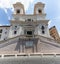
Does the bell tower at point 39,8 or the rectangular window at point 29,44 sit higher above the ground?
the bell tower at point 39,8

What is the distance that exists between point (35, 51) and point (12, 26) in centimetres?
1659

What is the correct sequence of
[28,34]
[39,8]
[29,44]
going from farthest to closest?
[39,8] → [28,34] → [29,44]

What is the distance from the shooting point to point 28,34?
6159 centimetres

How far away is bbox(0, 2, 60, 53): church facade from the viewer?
176 feet

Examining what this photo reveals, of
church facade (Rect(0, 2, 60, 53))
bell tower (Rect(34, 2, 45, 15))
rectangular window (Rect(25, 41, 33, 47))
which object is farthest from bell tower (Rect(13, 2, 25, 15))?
rectangular window (Rect(25, 41, 33, 47))

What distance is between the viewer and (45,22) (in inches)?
2537

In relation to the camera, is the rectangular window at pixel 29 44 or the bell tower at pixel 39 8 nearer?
the rectangular window at pixel 29 44

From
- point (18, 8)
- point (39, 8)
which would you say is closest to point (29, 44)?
point (18, 8)

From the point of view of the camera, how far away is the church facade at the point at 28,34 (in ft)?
176

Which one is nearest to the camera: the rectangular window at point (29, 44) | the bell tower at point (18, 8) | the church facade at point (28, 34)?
the church facade at point (28, 34)

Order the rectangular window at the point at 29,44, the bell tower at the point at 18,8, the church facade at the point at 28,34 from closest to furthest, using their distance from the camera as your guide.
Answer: the church facade at the point at 28,34
the rectangular window at the point at 29,44
the bell tower at the point at 18,8

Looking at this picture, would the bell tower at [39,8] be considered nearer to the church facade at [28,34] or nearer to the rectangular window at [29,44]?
the church facade at [28,34]

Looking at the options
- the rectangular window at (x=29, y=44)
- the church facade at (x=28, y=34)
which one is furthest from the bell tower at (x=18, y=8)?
the rectangular window at (x=29, y=44)

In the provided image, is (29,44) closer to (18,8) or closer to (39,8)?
(18,8)
